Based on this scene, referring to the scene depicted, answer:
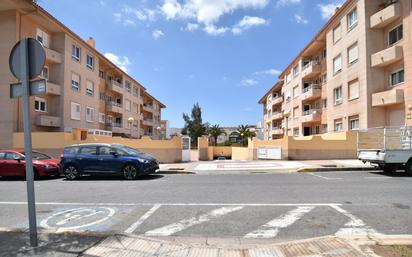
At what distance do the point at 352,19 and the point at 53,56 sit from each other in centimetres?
2571

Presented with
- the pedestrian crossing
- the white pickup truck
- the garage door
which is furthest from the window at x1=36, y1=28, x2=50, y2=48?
the white pickup truck

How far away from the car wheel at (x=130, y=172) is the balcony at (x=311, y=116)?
28.3m

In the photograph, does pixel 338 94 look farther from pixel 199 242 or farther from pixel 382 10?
pixel 199 242

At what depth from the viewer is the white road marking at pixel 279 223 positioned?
5.88 meters

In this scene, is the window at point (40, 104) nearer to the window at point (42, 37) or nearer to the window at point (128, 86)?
the window at point (42, 37)

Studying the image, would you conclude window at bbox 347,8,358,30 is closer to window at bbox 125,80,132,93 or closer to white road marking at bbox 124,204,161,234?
white road marking at bbox 124,204,161,234

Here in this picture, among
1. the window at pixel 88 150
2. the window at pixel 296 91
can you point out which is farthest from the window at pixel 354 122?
the window at pixel 88 150

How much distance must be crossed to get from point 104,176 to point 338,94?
24.3 metres

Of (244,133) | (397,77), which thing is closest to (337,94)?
(397,77)

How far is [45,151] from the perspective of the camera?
860 inches

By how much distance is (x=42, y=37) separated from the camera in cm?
2820

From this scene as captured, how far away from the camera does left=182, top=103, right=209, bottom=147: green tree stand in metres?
Result: 83.0

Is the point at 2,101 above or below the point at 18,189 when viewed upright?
above

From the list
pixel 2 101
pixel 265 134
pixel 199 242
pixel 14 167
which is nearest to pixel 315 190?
pixel 199 242
